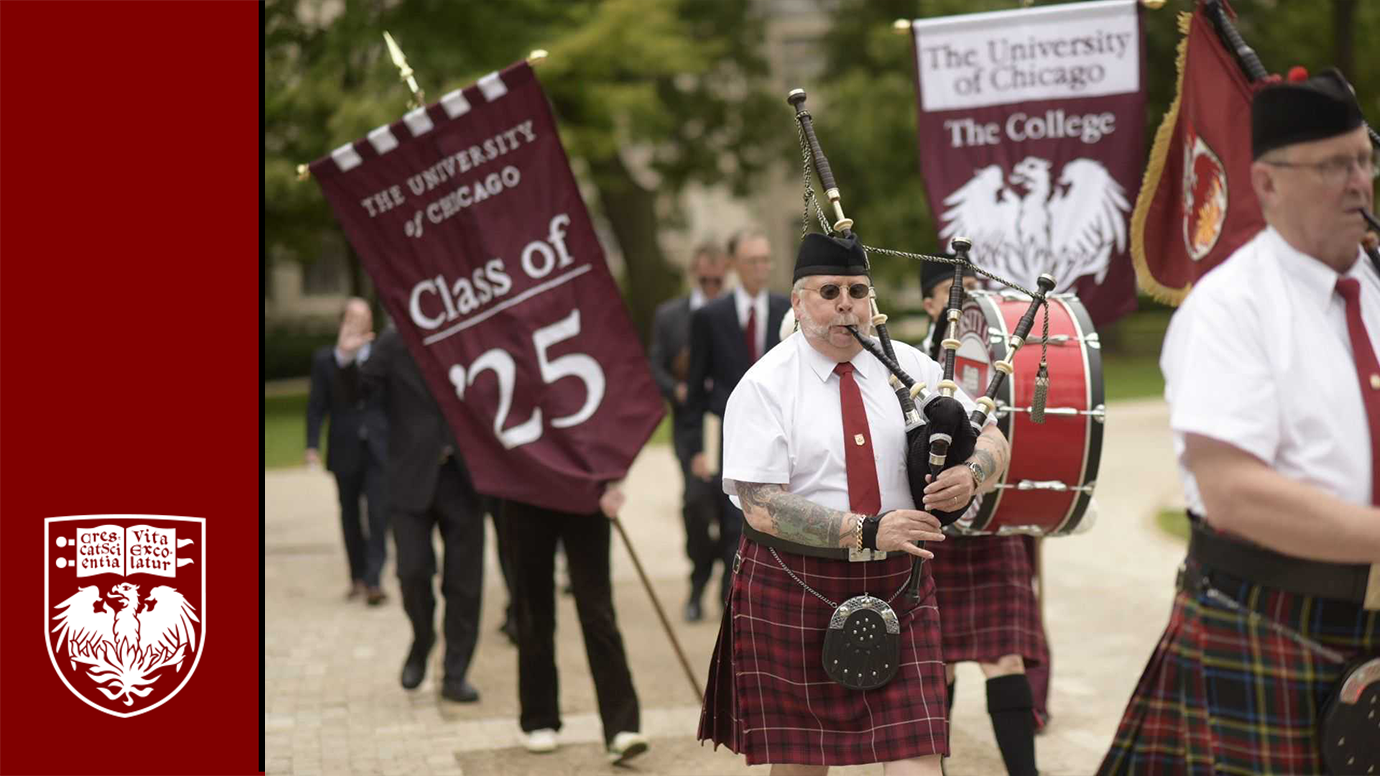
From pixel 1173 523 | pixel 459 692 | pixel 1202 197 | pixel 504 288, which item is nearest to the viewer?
pixel 1202 197

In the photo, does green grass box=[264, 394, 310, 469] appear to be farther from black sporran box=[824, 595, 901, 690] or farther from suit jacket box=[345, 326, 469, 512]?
black sporran box=[824, 595, 901, 690]

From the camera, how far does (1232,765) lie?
3270 millimetres

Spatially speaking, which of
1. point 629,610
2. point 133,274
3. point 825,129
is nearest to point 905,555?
point 133,274

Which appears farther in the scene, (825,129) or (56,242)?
(825,129)

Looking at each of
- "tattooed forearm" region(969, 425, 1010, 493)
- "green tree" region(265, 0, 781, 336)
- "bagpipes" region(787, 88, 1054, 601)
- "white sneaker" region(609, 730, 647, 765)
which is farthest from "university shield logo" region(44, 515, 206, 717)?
"green tree" region(265, 0, 781, 336)

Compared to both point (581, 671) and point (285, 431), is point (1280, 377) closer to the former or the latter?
point (581, 671)

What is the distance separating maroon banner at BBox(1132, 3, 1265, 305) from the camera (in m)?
4.72

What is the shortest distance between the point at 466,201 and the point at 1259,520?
416cm

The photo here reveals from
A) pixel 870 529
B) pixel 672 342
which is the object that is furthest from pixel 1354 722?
pixel 672 342

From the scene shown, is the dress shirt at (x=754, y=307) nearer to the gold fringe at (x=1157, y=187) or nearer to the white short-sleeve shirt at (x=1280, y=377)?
the gold fringe at (x=1157, y=187)

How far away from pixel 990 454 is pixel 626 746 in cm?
271

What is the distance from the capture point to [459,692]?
7844 millimetres

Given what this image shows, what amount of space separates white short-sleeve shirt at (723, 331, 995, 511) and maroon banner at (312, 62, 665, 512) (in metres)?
2.01

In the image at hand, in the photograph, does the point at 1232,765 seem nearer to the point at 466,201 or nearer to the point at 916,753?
the point at 916,753
